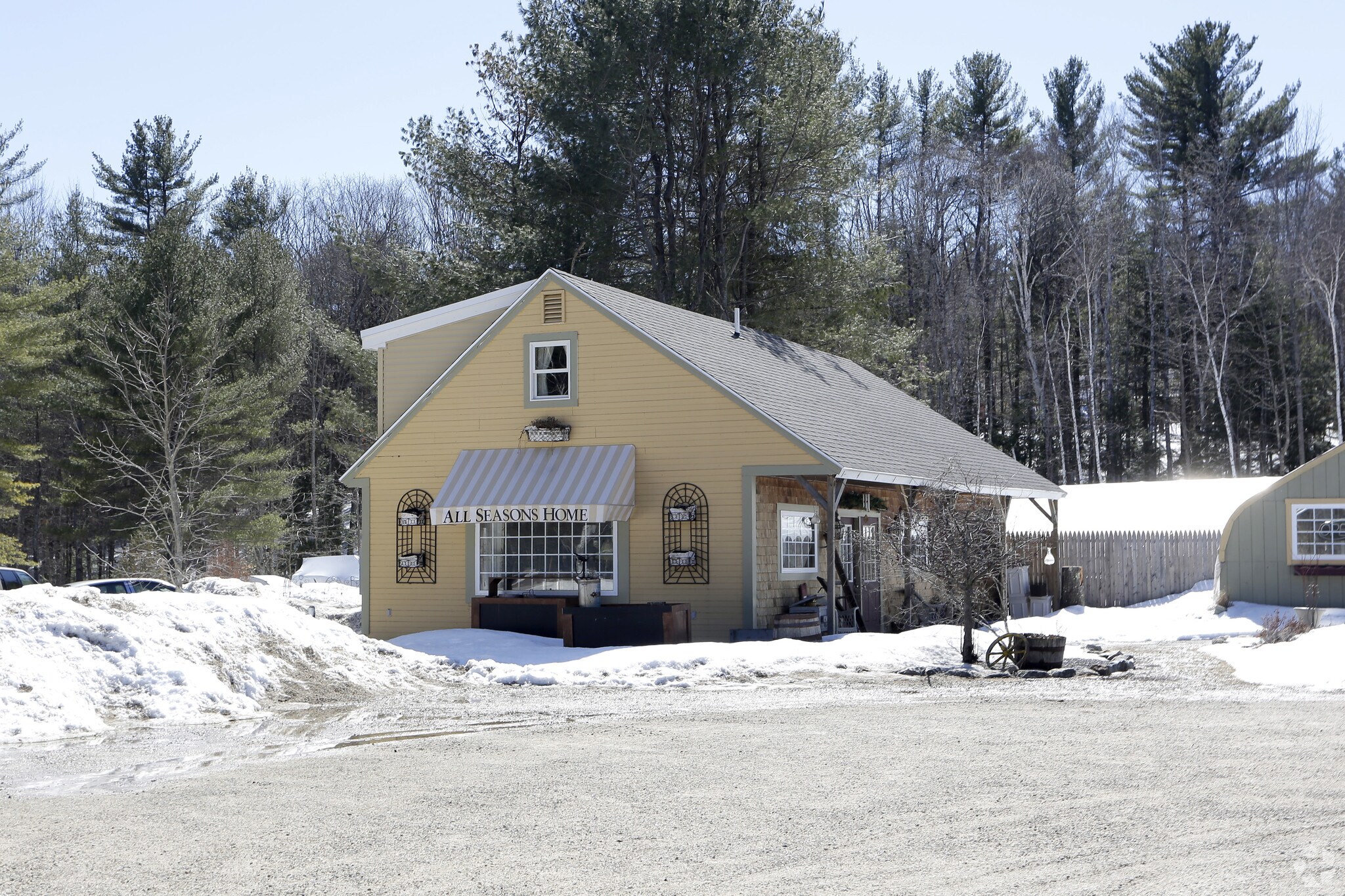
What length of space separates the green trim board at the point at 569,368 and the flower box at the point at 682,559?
3249 mm

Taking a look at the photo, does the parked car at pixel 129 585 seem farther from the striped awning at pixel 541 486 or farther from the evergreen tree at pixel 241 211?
the evergreen tree at pixel 241 211

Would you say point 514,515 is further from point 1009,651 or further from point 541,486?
point 1009,651

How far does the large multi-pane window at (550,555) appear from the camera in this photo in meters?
21.4

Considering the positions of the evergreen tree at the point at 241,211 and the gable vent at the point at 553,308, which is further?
the evergreen tree at the point at 241,211

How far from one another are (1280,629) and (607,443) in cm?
1108

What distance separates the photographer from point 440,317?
1041 inches

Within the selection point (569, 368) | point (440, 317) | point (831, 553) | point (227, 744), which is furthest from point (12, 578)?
point (227, 744)

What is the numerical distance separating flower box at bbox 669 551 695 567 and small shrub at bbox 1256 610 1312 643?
875 cm

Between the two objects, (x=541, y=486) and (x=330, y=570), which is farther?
(x=330, y=570)

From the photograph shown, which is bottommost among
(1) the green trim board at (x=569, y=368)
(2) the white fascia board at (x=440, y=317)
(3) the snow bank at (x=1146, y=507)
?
(3) the snow bank at (x=1146, y=507)

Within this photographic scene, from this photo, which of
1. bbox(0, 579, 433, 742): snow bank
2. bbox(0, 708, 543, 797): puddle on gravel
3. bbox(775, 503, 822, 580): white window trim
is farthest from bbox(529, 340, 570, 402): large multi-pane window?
bbox(0, 708, 543, 797): puddle on gravel

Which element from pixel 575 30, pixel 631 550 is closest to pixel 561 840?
pixel 631 550

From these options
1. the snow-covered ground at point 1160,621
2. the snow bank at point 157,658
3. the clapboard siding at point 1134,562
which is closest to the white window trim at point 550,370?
the snow bank at point 157,658

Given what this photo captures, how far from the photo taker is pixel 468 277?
34.8 m
